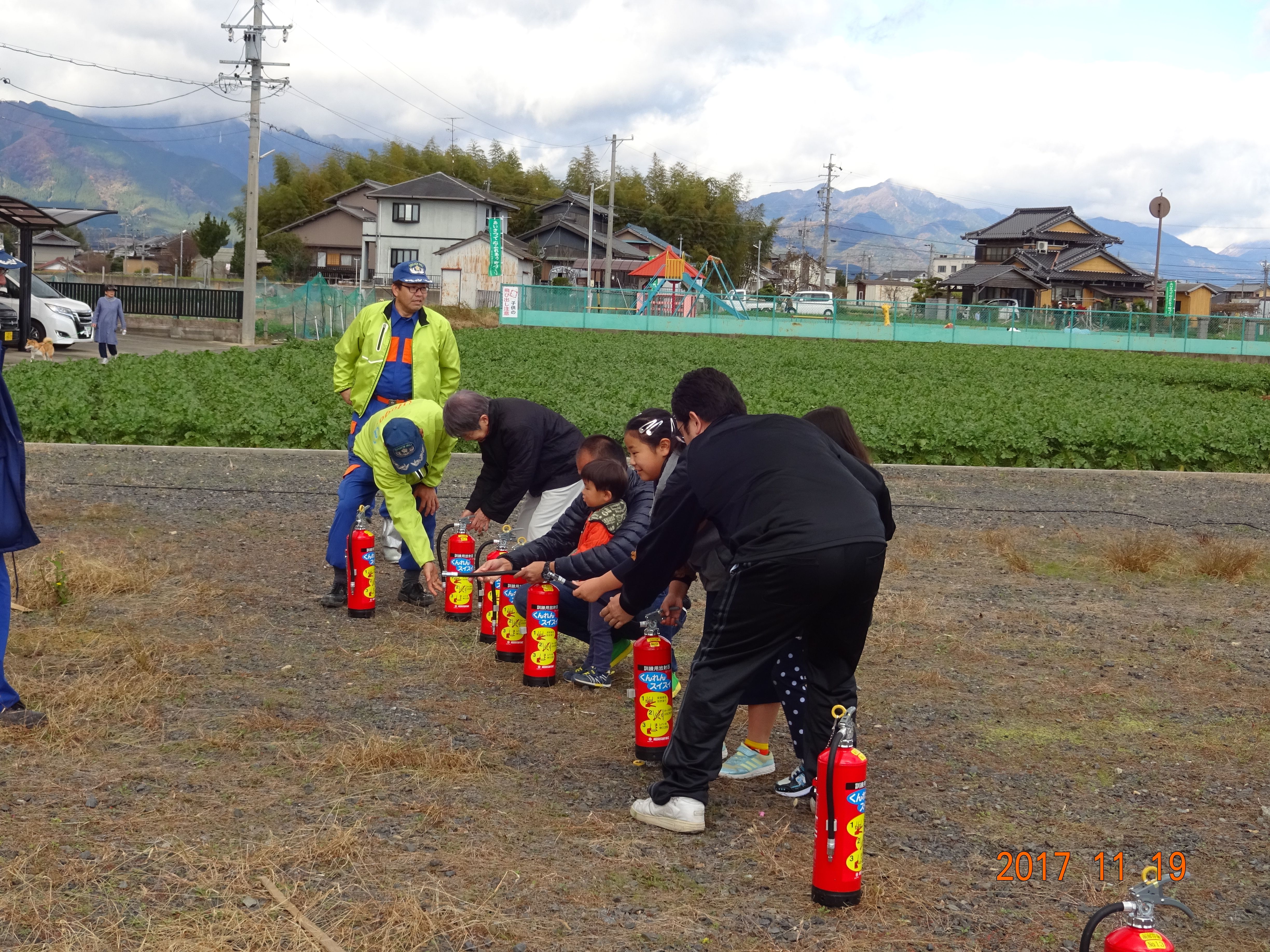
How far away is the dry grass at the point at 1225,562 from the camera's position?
29.1 feet

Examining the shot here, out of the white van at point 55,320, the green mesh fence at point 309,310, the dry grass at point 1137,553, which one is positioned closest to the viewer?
the dry grass at point 1137,553

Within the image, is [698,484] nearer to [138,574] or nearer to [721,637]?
[721,637]

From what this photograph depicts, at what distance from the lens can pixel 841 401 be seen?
1617cm

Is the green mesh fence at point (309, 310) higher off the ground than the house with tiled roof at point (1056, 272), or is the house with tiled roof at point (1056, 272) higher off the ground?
the house with tiled roof at point (1056, 272)

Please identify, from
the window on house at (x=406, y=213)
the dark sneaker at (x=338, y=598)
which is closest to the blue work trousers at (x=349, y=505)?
the dark sneaker at (x=338, y=598)

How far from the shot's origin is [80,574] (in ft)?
23.0

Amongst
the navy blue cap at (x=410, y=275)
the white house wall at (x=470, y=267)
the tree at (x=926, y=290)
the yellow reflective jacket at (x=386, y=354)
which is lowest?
the yellow reflective jacket at (x=386, y=354)

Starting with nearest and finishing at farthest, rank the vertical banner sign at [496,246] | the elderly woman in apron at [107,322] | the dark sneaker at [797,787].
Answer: the dark sneaker at [797,787] < the elderly woman in apron at [107,322] < the vertical banner sign at [496,246]

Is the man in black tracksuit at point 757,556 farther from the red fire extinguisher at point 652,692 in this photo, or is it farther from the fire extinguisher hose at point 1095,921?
the fire extinguisher hose at point 1095,921

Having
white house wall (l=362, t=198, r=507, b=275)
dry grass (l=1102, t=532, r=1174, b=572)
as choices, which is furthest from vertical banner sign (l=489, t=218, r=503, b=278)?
dry grass (l=1102, t=532, r=1174, b=572)

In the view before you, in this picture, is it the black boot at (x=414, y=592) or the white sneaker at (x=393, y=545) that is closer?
the black boot at (x=414, y=592)

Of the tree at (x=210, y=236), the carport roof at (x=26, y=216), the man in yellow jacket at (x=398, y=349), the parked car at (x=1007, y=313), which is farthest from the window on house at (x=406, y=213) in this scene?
the man in yellow jacket at (x=398, y=349)

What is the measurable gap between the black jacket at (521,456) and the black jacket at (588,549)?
45cm
